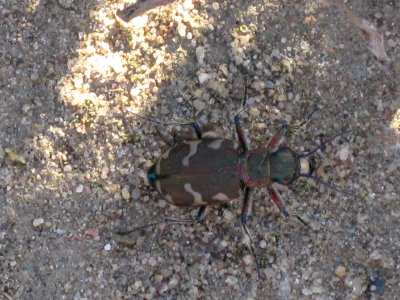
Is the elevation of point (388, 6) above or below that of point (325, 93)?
above

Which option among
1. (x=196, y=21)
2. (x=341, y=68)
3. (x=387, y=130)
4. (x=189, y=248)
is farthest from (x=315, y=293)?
(x=196, y=21)

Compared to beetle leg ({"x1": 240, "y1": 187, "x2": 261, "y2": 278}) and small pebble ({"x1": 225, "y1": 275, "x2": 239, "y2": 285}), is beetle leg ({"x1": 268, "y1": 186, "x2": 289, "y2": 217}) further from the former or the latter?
small pebble ({"x1": 225, "y1": 275, "x2": 239, "y2": 285})

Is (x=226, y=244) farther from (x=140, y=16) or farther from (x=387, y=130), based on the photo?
(x=140, y=16)

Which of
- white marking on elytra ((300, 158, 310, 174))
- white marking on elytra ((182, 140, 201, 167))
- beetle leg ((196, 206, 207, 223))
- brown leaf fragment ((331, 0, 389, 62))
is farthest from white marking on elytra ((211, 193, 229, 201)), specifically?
brown leaf fragment ((331, 0, 389, 62))

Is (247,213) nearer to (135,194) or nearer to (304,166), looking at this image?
(304,166)

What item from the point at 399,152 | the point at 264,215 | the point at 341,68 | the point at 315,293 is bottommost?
the point at 315,293

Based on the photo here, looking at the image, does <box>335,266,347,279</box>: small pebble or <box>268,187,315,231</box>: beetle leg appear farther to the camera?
<box>335,266,347,279</box>: small pebble
